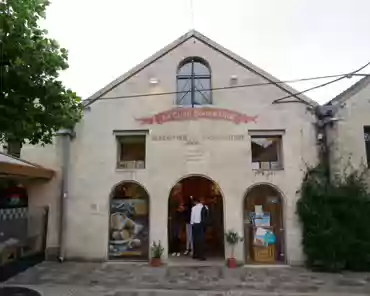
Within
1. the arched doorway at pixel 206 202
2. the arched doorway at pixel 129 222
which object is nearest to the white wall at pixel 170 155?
the arched doorway at pixel 129 222

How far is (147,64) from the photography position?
11.0m

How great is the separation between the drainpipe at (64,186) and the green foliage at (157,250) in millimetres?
2721

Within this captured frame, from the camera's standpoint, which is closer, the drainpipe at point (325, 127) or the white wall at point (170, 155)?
the white wall at point (170, 155)

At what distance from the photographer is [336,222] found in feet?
30.9

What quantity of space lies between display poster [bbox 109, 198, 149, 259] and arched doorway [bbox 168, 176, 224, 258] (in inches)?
40.5

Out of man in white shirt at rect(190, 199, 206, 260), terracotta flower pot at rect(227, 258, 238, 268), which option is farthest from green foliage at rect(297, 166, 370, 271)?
man in white shirt at rect(190, 199, 206, 260)

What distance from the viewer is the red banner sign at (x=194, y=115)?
35.0ft

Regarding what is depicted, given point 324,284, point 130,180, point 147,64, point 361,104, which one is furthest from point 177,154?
point 361,104

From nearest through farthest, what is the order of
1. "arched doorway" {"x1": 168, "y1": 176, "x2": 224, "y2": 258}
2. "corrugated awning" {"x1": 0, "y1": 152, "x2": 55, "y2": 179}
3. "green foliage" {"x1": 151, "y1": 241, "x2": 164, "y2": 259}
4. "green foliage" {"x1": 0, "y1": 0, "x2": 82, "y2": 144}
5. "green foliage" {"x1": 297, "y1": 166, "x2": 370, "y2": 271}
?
"green foliage" {"x1": 0, "y1": 0, "x2": 82, "y2": 144} < "corrugated awning" {"x1": 0, "y1": 152, "x2": 55, "y2": 179} < "green foliage" {"x1": 297, "y1": 166, "x2": 370, "y2": 271} < "green foliage" {"x1": 151, "y1": 241, "x2": 164, "y2": 259} < "arched doorway" {"x1": 168, "y1": 176, "x2": 224, "y2": 258}

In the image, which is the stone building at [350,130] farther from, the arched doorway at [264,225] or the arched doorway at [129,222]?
the arched doorway at [129,222]

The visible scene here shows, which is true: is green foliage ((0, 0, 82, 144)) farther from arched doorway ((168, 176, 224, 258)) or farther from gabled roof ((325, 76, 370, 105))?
gabled roof ((325, 76, 370, 105))

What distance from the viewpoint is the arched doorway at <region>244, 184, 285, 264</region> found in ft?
33.7

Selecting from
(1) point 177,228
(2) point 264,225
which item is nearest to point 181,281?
(2) point 264,225

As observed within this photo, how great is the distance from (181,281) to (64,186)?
15.7 feet
